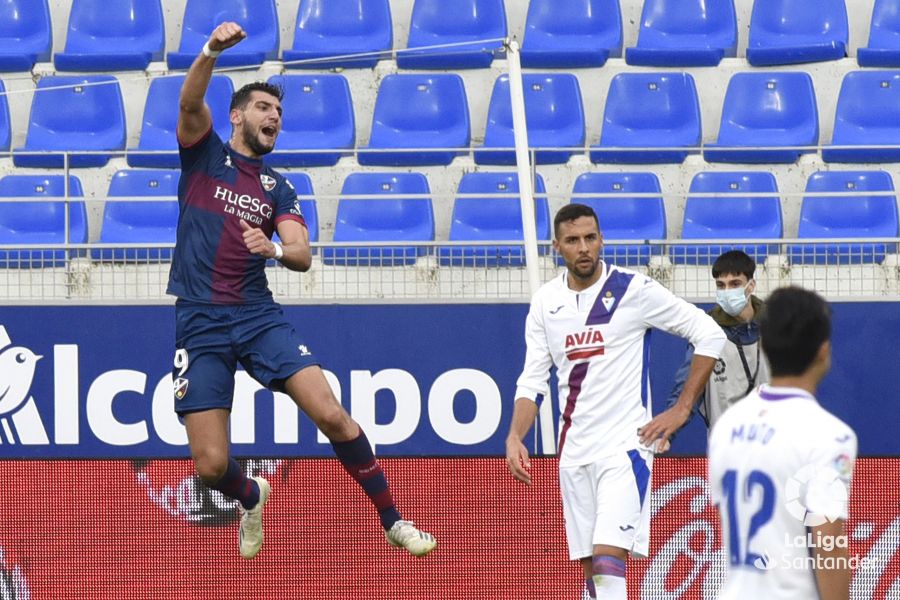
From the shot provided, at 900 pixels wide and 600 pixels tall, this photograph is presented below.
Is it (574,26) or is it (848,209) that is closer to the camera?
(848,209)

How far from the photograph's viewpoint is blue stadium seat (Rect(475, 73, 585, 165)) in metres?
11.8

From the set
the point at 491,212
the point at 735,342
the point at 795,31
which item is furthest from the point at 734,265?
the point at 795,31

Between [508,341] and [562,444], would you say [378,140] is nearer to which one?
[508,341]

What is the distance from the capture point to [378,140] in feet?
39.1

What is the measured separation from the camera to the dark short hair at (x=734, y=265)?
757 centimetres

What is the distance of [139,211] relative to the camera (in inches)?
446

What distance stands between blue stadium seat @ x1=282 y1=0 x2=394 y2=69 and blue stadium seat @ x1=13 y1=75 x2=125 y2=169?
1521mm

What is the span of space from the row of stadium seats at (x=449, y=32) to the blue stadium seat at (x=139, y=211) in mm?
1488

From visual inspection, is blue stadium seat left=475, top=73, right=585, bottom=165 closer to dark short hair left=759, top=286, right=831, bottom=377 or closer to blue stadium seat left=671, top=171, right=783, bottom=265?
blue stadium seat left=671, top=171, right=783, bottom=265

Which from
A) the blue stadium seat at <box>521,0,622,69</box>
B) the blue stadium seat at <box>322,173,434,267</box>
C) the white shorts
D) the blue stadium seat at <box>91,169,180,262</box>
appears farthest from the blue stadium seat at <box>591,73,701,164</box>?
the white shorts

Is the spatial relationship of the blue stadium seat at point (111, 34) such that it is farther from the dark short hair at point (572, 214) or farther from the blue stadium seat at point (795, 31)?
the dark short hair at point (572, 214)

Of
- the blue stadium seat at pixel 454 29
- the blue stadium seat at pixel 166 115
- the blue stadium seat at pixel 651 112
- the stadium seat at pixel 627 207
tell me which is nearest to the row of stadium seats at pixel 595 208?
the stadium seat at pixel 627 207

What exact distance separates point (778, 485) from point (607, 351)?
2.65 m

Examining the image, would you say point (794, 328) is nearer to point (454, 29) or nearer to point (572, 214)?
point (572, 214)
